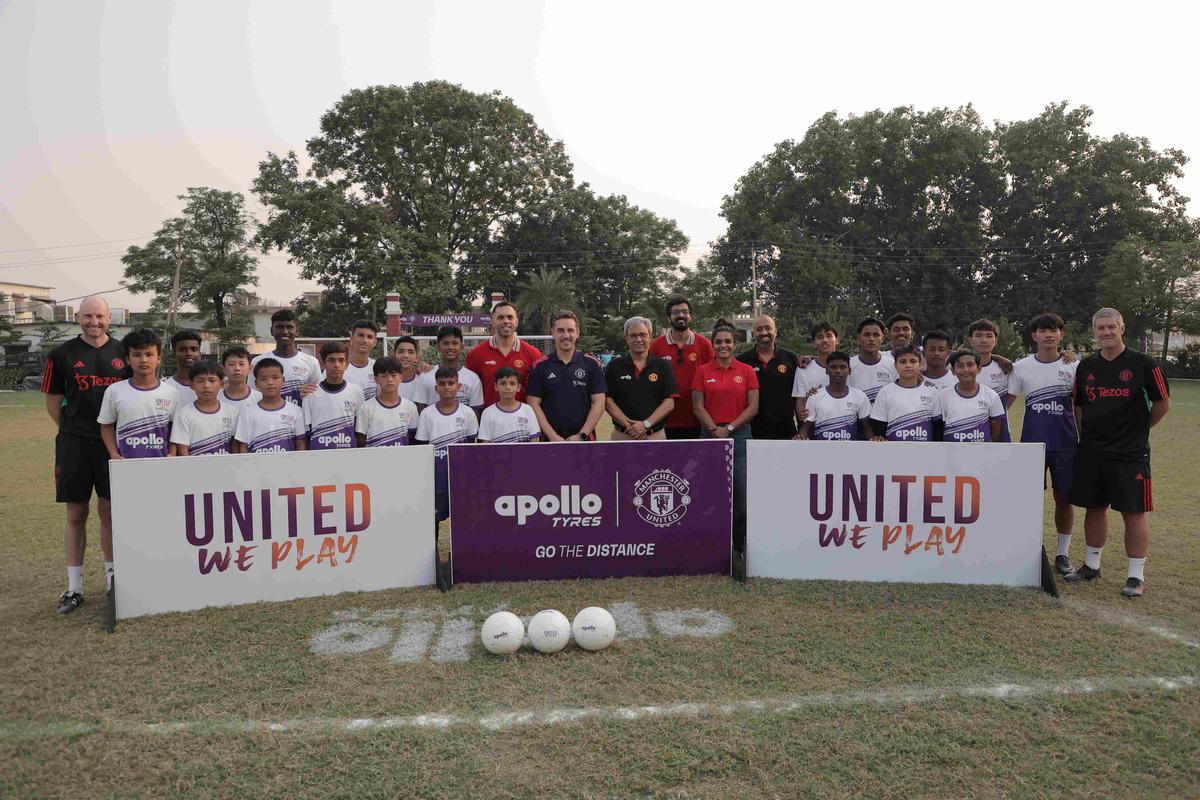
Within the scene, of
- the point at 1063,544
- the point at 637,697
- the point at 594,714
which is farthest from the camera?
the point at 1063,544

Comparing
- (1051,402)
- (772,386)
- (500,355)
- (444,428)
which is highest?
(500,355)

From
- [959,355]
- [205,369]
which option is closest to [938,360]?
[959,355]

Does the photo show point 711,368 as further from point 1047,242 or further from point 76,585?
point 1047,242

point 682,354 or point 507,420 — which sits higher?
point 682,354

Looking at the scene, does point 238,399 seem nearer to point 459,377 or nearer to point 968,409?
point 459,377

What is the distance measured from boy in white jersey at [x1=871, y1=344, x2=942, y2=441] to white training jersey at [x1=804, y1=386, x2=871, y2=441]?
8.8 inches

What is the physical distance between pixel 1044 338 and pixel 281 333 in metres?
6.79

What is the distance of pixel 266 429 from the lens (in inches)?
231

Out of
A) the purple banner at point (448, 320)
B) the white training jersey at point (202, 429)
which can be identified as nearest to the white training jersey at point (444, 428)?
the white training jersey at point (202, 429)

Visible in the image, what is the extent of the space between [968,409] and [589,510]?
3230mm

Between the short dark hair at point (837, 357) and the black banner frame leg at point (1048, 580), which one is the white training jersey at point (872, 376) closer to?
the short dark hair at point (837, 357)

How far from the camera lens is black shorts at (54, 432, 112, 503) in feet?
17.8

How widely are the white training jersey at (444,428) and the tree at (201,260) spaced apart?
48125 mm

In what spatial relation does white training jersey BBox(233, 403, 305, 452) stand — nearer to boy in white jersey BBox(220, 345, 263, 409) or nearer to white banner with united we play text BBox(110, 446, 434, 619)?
boy in white jersey BBox(220, 345, 263, 409)
